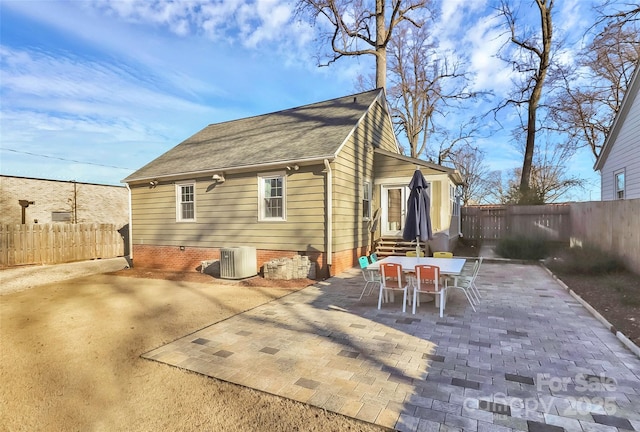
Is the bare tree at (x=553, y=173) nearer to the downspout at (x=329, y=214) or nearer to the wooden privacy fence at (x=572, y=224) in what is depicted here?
the wooden privacy fence at (x=572, y=224)

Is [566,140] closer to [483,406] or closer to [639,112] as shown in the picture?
[639,112]

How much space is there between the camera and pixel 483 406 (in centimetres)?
283

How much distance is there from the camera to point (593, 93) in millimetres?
19656

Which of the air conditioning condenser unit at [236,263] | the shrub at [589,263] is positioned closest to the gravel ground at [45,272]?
the air conditioning condenser unit at [236,263]

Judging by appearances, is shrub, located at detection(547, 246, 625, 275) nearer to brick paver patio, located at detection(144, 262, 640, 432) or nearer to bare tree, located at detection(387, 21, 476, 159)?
brick paver patio, located at detection(144, 262, 640, 432)

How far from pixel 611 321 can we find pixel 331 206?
251 inches

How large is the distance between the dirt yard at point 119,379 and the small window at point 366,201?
571 cm

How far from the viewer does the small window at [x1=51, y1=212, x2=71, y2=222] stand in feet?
60.6

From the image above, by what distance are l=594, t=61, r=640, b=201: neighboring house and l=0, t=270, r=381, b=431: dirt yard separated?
13454 mm

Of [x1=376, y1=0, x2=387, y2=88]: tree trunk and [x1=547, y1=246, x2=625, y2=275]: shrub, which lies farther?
[x1=376, y1=0, x2=387, y2=88]: tree trunk

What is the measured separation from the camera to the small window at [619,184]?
12.3 m

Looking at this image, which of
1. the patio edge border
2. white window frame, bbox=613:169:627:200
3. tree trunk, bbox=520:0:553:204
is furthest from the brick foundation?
tree trunk, bbox=520:0:553:204

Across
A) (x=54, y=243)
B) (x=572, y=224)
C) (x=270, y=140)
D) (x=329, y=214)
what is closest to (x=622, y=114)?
(x=572, y=224)

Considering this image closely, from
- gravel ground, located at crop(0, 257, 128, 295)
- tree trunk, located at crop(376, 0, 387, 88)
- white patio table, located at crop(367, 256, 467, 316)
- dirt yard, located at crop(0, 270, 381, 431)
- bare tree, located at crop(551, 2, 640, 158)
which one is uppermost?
tree trunk, located at crop(376, 0, 387, 88)
